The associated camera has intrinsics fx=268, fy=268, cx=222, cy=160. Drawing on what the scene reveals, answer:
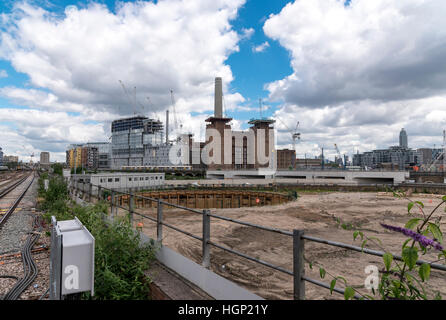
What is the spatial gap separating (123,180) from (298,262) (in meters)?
44.9

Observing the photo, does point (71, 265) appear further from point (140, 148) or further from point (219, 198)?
point (140, 148)

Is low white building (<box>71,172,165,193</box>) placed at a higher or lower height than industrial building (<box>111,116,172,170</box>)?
lower

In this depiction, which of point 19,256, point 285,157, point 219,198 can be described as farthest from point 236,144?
point 19,256

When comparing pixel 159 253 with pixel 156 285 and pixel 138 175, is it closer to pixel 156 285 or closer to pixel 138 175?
pixel 156 285

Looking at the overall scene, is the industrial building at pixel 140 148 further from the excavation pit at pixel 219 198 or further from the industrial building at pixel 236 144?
the excavation pit at pixel 219 198

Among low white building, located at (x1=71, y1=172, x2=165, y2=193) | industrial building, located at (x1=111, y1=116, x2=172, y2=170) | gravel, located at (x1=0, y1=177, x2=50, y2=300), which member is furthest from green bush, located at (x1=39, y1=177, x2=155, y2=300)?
industrial building, located at (x1=111, y1=116, x2=172, y2=170)

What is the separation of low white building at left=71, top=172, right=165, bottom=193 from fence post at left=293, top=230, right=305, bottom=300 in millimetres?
37204

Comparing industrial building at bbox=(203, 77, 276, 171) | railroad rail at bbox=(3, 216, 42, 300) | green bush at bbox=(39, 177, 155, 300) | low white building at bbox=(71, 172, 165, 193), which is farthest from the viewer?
industrial building at bbox=(203, 77, 276, 171)

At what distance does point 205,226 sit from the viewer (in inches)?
163

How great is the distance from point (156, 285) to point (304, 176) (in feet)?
233

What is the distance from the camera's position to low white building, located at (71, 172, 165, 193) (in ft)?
127

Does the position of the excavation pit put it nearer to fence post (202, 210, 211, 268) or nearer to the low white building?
the low white building

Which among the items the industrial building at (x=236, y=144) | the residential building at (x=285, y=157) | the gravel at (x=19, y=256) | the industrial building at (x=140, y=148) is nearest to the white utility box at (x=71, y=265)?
the gravel at (x=19, y=256)
